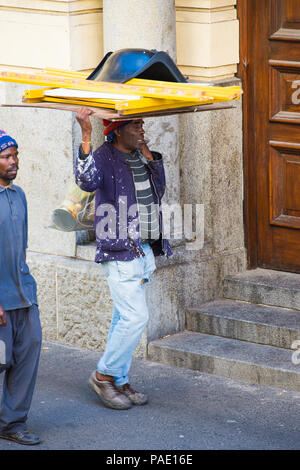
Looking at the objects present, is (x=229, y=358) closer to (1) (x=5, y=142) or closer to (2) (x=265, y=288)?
(2) (x=265, y=288)

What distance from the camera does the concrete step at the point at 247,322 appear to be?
679 centimetres

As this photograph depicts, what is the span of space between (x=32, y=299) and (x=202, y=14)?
9.14 ft

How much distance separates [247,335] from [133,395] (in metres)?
1.09

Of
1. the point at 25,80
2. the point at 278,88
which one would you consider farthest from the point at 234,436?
the point at 278,88

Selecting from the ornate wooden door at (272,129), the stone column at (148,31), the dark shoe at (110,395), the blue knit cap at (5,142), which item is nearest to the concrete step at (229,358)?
the dark shoe at (110,395)

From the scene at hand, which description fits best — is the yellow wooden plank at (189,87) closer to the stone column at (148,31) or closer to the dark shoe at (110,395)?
the stone column at (148,31)

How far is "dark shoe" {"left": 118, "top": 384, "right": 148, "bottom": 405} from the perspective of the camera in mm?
6234

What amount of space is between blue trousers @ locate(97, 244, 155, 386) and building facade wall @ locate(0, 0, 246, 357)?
0.90 metres

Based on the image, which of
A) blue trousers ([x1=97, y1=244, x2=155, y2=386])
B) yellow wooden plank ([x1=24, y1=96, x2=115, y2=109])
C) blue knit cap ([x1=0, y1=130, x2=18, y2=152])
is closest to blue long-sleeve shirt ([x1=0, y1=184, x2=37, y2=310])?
blue knit cap ([x1=0, y1=130, x2=18, y2=152])

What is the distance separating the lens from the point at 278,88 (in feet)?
24.3

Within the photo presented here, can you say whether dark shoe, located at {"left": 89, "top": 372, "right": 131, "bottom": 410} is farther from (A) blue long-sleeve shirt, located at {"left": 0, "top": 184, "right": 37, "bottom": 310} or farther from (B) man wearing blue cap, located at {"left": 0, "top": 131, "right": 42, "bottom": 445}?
(A) blue long-sleeve shirt, located at {"left": 0, "top": 184, "right": 37, "bottom": 310}

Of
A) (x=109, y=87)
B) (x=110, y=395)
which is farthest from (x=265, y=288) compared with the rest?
(x=109, y=87)

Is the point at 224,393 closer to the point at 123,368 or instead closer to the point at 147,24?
the point at 123,368

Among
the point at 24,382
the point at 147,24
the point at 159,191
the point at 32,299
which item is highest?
the point at 147,24
